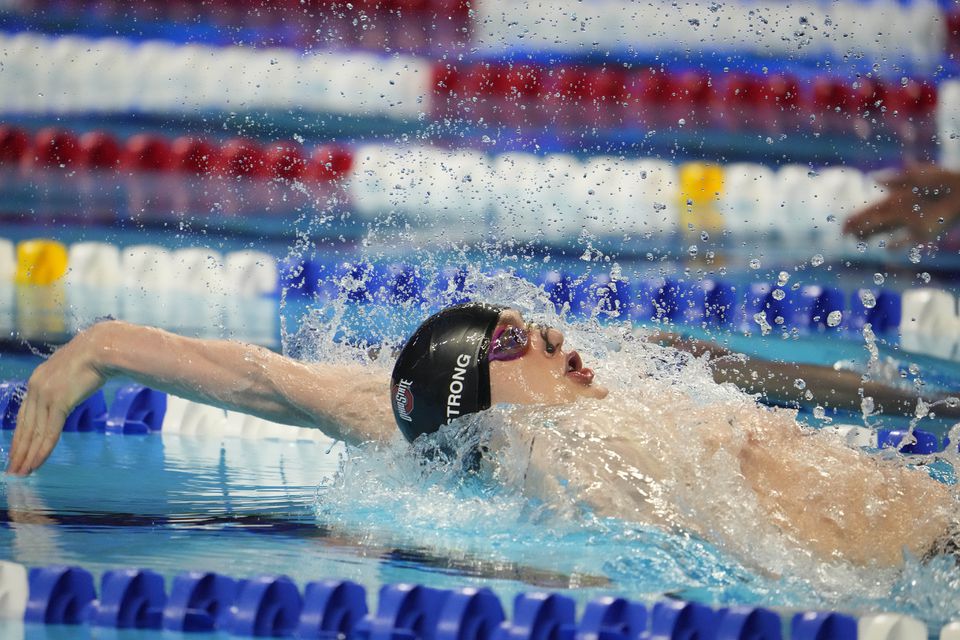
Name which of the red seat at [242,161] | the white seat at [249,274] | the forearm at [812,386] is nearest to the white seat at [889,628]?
the forearm at [812,386]

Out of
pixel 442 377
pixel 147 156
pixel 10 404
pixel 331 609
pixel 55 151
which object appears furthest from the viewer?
pixel 55 151

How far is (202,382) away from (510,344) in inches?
26.4

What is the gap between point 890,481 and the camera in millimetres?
2547

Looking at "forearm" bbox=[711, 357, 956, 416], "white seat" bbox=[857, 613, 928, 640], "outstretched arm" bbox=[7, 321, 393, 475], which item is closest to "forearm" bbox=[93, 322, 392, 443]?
"outstretched arm" bbox=[7, 321, 393, 475]

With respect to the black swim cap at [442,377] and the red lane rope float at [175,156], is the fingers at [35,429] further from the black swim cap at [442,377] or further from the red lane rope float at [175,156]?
the red lane rope float at [175,156]

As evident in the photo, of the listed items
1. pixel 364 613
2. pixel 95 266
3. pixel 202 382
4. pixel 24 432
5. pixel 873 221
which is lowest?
pixel 364 613

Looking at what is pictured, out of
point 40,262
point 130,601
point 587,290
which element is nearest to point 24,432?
point 130,601

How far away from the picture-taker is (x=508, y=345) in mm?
2717

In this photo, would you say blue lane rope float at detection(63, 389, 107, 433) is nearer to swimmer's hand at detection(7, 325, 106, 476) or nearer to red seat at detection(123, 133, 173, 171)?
swimmer's hand at detection(7, 325, 106, 476)

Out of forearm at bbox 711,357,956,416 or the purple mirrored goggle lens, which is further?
forearm at bbox 711,357,956,416

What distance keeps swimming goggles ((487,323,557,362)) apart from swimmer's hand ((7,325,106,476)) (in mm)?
829

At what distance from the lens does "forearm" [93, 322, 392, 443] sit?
2832mm

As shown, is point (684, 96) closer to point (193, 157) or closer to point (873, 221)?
point (873, 221)

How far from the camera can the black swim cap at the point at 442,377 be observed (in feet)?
8.82
